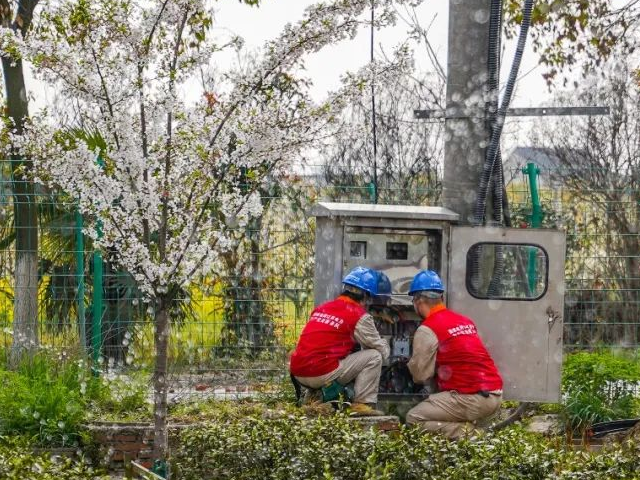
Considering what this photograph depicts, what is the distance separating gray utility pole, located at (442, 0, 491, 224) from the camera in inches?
368

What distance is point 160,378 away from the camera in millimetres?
7512

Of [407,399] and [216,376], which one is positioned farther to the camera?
[216,376]

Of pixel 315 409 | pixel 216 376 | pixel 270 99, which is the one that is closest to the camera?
pixel 270 99

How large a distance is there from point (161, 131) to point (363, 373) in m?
2.83

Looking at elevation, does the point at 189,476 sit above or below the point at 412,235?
below

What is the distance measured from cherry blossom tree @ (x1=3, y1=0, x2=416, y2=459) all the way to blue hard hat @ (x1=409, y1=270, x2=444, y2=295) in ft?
6.67

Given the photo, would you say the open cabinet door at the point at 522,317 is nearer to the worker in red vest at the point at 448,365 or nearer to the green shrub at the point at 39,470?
the worker in red vest at the point at 448,365

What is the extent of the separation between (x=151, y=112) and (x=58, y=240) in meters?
3.80

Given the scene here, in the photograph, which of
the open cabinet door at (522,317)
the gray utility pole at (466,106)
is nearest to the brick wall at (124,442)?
the open cabinet door at (522,317)

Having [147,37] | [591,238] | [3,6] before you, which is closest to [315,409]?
[147,37]

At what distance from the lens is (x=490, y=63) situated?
9.31 meters

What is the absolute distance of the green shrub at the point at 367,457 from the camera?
19.6 ft

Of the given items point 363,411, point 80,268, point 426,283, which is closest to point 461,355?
point 426,283

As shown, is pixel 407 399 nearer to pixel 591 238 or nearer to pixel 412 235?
pixel 412 235
